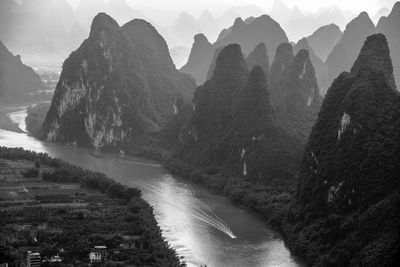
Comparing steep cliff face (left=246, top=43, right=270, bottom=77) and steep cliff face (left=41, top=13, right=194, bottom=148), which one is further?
steep cliff face (left=246, top=43, right=270, bottom=77)

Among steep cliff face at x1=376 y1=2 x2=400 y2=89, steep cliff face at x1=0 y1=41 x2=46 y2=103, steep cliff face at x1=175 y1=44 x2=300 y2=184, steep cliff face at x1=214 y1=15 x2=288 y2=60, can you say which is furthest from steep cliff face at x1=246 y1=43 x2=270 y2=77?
steep cliff face at x1=0 y1=41 x2=46 y2=103

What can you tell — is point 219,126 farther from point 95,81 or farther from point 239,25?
point 239,25

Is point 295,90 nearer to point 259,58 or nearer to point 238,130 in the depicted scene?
point 259,58

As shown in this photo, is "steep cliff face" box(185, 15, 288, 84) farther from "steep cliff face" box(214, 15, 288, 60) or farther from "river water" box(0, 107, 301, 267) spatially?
"river water" box(0, 107, 301, 267)

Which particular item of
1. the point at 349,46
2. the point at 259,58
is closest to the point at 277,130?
the point at 259,58

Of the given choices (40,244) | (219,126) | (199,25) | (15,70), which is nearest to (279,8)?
(199,25)

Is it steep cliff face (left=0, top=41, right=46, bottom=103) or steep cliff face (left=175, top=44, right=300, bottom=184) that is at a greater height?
steep cliff face (left=0, top=41, right=46, bottom=103)

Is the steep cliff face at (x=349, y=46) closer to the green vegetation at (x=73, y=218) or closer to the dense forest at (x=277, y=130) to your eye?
the dense forest at (x=277, y=130)
